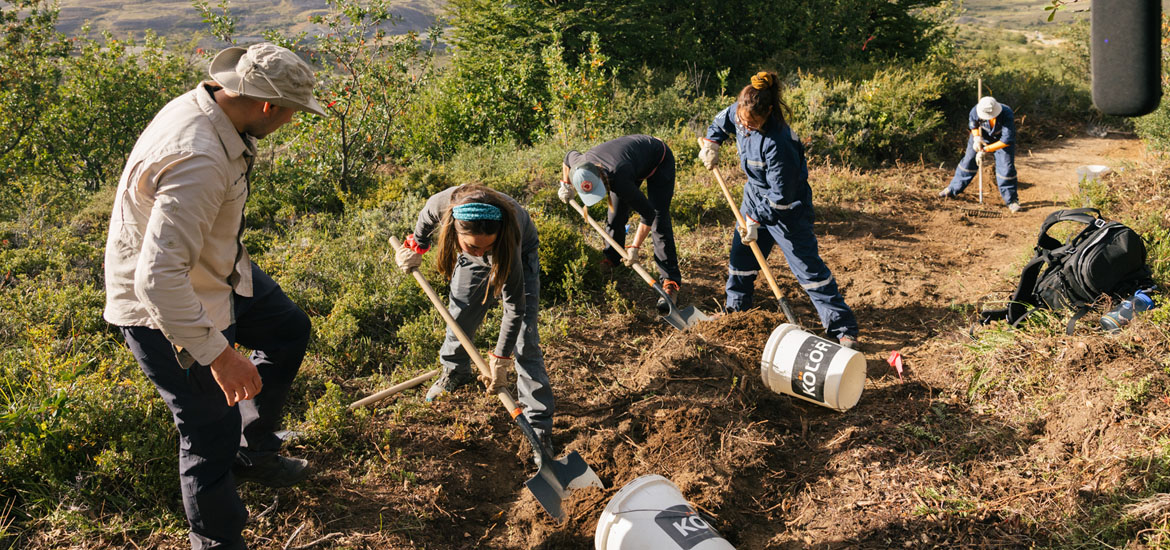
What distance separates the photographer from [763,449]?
3.54 m

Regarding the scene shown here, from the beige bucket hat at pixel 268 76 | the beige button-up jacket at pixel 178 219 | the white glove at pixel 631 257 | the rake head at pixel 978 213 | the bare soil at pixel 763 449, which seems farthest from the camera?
the rake head at pixel 978 213

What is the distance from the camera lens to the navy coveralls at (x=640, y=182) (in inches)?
192

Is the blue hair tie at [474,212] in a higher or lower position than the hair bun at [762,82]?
lower

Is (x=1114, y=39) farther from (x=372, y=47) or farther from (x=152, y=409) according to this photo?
(x=372, y=47)

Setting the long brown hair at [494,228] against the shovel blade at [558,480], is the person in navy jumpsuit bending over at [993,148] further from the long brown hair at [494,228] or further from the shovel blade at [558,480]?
the long brown hair at [494,228]

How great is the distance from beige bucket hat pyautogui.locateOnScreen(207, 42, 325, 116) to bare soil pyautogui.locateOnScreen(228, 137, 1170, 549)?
1.86m

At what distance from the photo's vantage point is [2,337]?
159 inches

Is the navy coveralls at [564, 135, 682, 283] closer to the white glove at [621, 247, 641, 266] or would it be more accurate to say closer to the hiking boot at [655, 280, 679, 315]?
the hiking boot at [655, 280, 679, 315]

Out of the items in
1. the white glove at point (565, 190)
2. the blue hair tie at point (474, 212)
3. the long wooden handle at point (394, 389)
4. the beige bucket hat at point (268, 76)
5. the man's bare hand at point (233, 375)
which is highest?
the beige bucket hat at point (268, 76)

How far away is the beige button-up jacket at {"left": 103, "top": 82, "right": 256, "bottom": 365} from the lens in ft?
6.45

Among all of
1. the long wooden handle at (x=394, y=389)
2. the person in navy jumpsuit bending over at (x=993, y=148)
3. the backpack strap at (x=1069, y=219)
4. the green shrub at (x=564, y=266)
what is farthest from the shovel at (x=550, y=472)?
the person in navy jumpsuit bending over at (x=993, y=148)

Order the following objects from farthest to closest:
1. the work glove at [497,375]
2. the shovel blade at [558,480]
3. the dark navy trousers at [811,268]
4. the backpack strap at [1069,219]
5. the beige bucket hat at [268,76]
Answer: the dark navy trousers at [811,268]
the backpack strap at [1069,219]
the work glove at [497,375]
the shovel blade at [558,480]
the beige bucket hat at [268,76]

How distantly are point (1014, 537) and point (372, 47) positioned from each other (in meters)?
6.87

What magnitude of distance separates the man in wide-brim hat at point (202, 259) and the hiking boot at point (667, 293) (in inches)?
118
